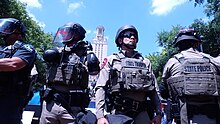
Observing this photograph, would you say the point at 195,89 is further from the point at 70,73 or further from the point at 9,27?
the point at 9,27

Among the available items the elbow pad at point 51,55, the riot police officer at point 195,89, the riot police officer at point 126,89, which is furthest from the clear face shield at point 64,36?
the riot police officer at point 195,89

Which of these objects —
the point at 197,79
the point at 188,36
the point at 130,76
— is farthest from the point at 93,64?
the point at 188,36

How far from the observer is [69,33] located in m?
3.75

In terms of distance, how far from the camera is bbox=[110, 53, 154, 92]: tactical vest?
3.17m

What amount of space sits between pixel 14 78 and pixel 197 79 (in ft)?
7.11

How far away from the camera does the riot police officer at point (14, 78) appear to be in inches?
113

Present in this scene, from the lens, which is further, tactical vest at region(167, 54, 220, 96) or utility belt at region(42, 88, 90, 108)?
utility belt at region(42, 88, 90, 108)

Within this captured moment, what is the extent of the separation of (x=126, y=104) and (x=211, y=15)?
51.8ft

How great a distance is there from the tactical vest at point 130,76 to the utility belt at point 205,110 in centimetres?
54

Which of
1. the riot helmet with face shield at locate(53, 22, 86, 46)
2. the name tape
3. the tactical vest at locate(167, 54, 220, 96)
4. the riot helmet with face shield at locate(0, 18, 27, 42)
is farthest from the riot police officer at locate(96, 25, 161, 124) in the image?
the riot helmet with face shield at locate(0, 18, 27, 42)

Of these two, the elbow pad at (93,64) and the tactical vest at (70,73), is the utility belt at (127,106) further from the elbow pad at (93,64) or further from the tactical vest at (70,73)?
the tactical vest at (70,73)

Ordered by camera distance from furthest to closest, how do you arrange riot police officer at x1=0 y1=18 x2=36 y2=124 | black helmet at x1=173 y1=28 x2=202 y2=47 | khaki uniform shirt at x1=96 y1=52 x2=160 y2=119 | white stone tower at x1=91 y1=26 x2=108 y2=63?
white stone tower at x1=91 y1=26 x2=108 y2=63, black helmet at x1=173 y1=28 x2=202 y2=47, khaki uniform shirt at x1=96 y1=52 x2=160 y2=119, riot police officer at x1=0 y1=18 x2=36 y2=124

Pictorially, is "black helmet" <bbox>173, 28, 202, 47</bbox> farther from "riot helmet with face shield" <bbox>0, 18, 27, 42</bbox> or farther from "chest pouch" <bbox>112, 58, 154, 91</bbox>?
"riot helmet with face shield" <bbox>0, 18, 27, 42</bbox>

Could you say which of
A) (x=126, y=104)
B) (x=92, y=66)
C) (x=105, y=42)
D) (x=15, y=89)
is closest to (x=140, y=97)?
(x=126, y=104)
